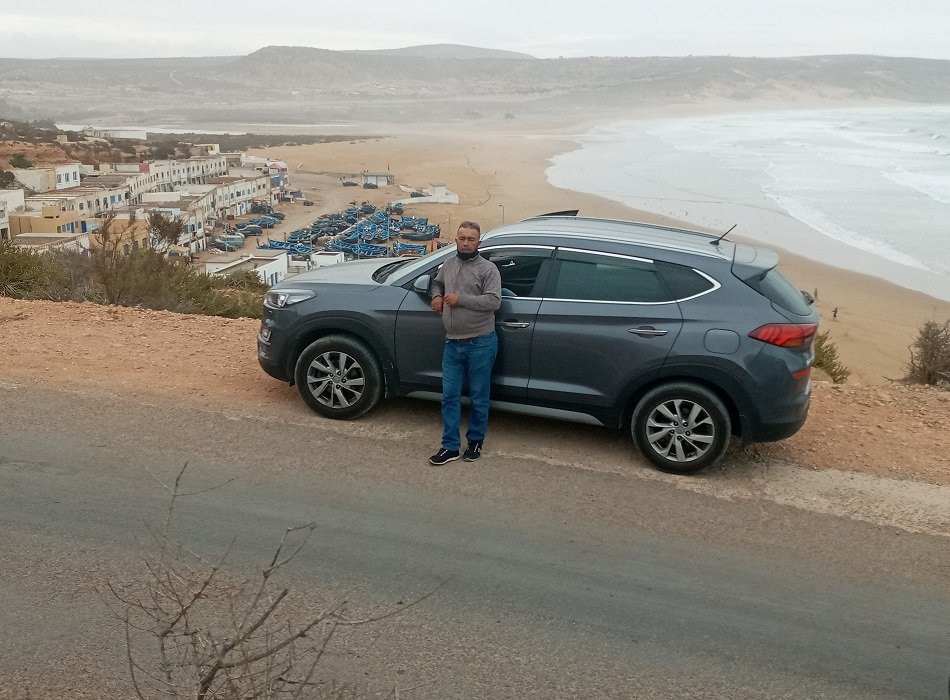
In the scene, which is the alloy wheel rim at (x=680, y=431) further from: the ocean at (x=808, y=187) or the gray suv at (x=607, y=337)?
the ocean at (x=808, y=187)

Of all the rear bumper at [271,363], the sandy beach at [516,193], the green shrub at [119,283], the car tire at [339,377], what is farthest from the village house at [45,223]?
the car tire at [339,377]

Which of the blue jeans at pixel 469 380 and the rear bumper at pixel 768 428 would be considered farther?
the blue jeans at pixel 469 380

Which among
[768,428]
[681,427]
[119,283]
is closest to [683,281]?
[681,427]

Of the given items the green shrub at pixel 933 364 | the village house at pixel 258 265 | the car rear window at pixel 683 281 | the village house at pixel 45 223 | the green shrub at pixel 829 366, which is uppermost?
the car rear window at pixel 683 281

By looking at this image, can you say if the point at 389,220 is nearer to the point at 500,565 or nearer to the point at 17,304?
the point at 17,304

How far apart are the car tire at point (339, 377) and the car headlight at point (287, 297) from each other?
0.36 metres

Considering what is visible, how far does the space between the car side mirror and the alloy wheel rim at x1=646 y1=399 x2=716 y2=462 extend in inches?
68.2

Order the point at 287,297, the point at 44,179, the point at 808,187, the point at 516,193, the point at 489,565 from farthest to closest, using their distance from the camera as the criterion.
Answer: the point at 516,193, the point at 44,179, the point at 808,187, the point at 287,297, the point at 489,565

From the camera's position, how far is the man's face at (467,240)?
6090 millimetres

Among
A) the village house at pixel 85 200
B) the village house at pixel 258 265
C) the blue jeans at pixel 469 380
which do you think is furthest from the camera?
the village house at pixel 85 200

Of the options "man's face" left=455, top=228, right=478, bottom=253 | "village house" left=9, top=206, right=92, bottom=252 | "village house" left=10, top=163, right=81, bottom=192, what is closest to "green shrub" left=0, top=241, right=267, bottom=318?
"man's face" left=455, top=228, right=478, bottom=253

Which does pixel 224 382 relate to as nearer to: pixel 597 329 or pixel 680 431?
pixel 597 329

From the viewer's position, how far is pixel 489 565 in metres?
4.87

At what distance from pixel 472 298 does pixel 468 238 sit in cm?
39
